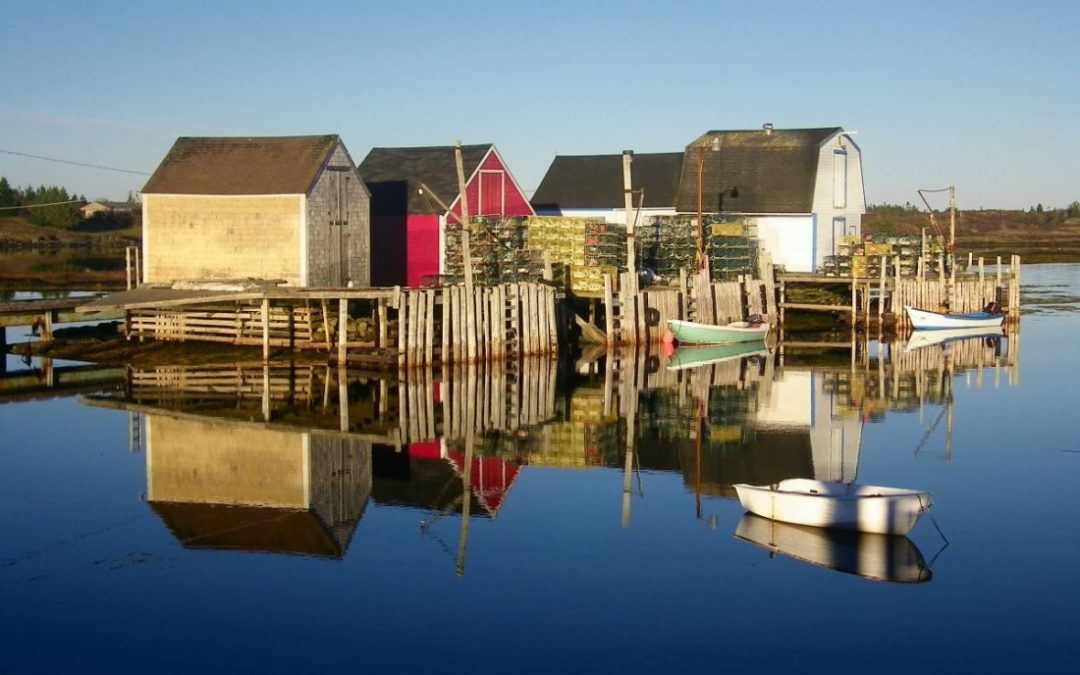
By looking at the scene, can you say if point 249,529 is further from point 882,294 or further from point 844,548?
point 882,294

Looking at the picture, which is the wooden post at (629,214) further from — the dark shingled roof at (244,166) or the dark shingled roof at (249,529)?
the dark shingled roof at (249,529)

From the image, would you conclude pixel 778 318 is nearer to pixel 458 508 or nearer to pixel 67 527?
pixel 458 508

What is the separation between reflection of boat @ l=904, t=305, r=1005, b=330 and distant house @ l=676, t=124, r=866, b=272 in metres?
5.22

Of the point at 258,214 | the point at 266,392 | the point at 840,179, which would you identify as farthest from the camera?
the point at 840,179

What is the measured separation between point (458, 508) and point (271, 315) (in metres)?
18.5

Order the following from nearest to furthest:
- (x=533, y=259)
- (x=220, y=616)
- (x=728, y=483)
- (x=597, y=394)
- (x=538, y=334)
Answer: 1. (x=220, y=616)
2. (x=728, y=483)
3. (x=597, y=394)
4. (x=538, y=334)
5. (x=533, y=259)

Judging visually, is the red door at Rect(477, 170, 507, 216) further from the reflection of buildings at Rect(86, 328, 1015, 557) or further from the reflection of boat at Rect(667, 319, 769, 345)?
the reflection of buildings at Rect(86, 328, 1015, 557)

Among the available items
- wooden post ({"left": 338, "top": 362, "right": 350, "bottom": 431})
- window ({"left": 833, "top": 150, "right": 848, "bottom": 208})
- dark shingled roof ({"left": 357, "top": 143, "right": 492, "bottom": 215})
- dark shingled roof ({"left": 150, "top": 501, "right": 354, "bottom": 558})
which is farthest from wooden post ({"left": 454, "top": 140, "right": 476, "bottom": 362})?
window ({"left": 833, "top": 150, "right": 848, "bottom": 208})

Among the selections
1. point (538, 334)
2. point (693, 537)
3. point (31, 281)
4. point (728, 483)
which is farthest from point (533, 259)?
point (31, 281)

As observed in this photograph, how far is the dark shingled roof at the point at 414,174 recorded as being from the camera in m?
44.2

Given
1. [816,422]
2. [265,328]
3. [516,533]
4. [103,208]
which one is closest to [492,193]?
[265,328]

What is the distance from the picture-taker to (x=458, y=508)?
2025 cm

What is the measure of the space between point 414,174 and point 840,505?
2966cm

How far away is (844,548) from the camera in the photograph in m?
17.8
